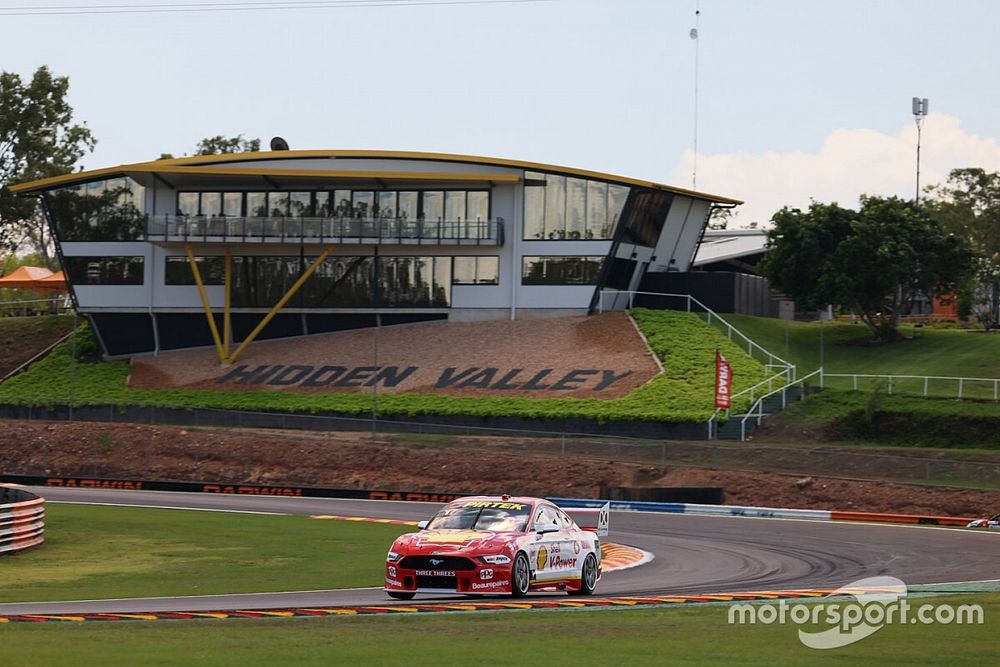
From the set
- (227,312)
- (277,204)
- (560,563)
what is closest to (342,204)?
(277,204)

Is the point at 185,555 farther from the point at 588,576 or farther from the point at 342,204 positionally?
the point at 342,204

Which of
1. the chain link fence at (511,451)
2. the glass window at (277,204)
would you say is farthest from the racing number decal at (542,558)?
the glass window at (277,204)

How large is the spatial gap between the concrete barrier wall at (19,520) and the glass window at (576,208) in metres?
42.7

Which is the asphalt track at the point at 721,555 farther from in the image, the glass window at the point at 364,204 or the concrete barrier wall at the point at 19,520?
the glass window at the point at 364,204

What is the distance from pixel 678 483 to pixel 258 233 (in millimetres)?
30613

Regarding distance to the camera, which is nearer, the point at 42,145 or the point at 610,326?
the point at 610,326

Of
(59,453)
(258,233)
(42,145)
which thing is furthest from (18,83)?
(59,453)

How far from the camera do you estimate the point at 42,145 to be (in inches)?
3521

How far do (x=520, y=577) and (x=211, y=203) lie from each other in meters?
55.3

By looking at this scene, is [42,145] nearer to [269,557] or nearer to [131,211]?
[131,211]

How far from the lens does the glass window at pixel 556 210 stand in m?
69.7

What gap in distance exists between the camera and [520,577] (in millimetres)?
19984

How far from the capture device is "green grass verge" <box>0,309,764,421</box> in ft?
191

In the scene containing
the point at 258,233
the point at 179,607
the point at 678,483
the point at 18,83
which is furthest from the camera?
the point at 18,83
